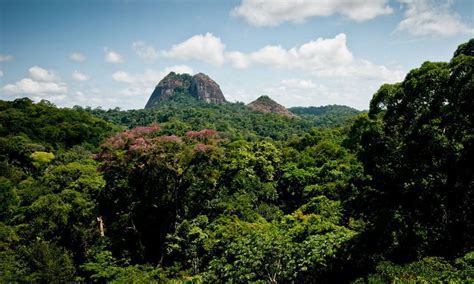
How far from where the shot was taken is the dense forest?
938 centimetres

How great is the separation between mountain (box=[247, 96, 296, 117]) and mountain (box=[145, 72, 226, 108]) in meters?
15.4

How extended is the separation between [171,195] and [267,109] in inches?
4898

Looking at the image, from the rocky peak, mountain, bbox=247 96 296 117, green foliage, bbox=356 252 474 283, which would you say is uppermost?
the rocky peak

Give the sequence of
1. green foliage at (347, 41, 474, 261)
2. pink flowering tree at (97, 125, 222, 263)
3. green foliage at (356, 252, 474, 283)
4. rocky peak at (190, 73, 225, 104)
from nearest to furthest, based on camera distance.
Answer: green foliage at (356, 252, 474, 283) → green foliage at (347, 41, 474, 261) → pink flowering tree at (97, 125, 222, 263) → rocky peak at (190, 73, 225, 104)

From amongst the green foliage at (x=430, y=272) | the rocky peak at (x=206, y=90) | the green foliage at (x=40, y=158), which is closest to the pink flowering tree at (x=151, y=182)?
the green foliage at (x=430, y=272)

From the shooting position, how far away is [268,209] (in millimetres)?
18172

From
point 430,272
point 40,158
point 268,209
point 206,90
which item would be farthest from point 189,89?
point 430,272

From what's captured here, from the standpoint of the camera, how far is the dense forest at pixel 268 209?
A: 938 centimetres

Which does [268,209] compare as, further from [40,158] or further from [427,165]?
[40,158]

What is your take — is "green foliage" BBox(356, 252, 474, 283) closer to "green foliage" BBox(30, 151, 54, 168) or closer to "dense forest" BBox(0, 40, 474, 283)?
"dense forest" BBox(0, 40, 474, 283)

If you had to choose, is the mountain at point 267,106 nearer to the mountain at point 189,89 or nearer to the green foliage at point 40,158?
the mountain at point 189,89

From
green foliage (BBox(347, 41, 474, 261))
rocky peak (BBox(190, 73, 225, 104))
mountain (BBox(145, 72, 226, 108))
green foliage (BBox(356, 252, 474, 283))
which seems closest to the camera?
green foliage (BBox(356, 252, 474, 283))

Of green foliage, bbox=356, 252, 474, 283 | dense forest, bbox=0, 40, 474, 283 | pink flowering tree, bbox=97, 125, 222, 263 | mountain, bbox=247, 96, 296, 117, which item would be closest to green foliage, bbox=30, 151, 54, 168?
dense forest, bbox=0, 40, 474, 283

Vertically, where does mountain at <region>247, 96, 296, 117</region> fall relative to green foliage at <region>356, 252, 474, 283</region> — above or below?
above
